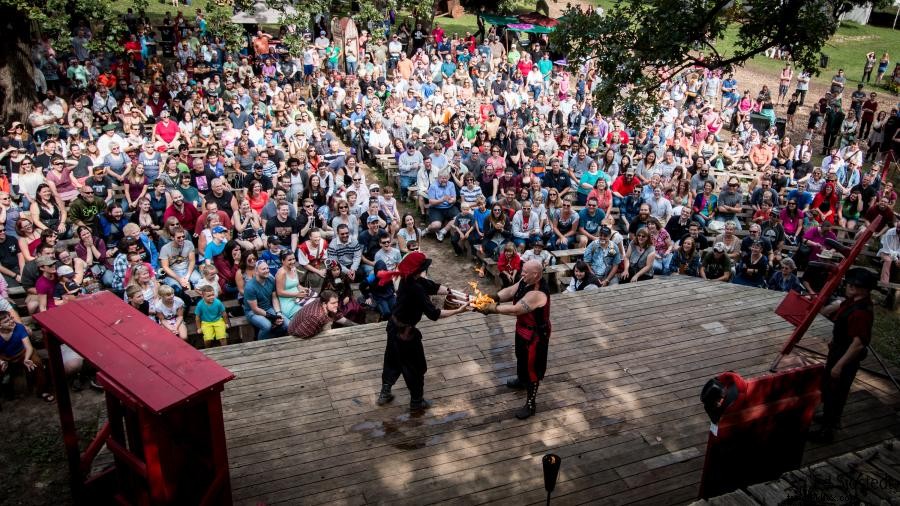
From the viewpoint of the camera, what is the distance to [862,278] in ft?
19.1

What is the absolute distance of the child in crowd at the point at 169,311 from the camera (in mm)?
→ 7953

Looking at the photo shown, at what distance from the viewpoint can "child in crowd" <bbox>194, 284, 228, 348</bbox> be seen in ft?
26.4

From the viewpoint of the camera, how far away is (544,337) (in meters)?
6.37

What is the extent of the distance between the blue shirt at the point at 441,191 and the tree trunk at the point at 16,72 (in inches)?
356

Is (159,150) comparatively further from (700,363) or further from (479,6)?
(479,6)

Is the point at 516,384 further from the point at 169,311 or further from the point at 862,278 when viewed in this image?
the point at 169,311

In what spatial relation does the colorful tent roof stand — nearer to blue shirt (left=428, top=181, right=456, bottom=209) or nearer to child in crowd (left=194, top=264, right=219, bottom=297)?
blue shirt (left=428, top=181, right=456, bottom=209)

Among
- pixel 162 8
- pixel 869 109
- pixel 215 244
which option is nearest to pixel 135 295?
pixel 215 244

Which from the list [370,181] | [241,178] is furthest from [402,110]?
[241,178]

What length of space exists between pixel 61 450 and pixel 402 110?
10.1m

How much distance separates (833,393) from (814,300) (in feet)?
2.70

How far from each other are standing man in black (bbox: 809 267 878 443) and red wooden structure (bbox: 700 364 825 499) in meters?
0.49

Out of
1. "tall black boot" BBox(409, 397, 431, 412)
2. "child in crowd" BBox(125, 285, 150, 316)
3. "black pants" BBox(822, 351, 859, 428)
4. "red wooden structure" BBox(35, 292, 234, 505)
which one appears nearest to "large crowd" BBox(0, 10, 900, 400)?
"child in crowd" BBox(125, 285, 150, 316)

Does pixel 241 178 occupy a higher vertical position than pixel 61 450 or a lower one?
higher
